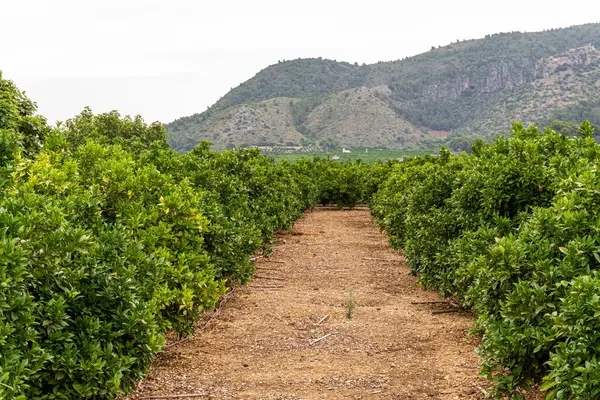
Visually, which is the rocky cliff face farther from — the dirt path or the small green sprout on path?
the small green sprout on path

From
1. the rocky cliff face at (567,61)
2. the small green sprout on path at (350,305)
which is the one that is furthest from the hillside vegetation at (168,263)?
the rocky cliff face at (567,61)

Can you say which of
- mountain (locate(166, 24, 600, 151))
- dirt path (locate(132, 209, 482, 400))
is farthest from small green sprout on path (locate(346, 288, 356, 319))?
mountain (locate(166, 24, 600, 151))

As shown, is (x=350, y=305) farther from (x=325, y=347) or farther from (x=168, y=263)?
(x=168, y=263)

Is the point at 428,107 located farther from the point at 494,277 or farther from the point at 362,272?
the point at 494,277

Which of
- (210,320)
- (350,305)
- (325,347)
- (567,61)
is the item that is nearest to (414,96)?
(567,61)

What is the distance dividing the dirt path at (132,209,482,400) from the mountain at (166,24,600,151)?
8380 centimetres

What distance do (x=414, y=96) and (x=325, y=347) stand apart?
411ft

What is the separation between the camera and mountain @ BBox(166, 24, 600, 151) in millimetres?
103250

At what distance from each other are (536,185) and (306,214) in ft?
88.1

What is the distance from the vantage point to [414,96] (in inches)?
5113

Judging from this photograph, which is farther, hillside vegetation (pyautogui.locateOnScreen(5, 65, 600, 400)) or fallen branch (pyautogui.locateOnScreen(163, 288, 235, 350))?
fallen branch (pyautogui.locateOnScreen(163, 288, 235, 350))

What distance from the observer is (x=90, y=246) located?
17.6 feet

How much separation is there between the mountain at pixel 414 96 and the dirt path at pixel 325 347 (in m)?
83.8

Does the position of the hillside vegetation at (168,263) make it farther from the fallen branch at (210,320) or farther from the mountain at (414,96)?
the mountain at (414,96)
